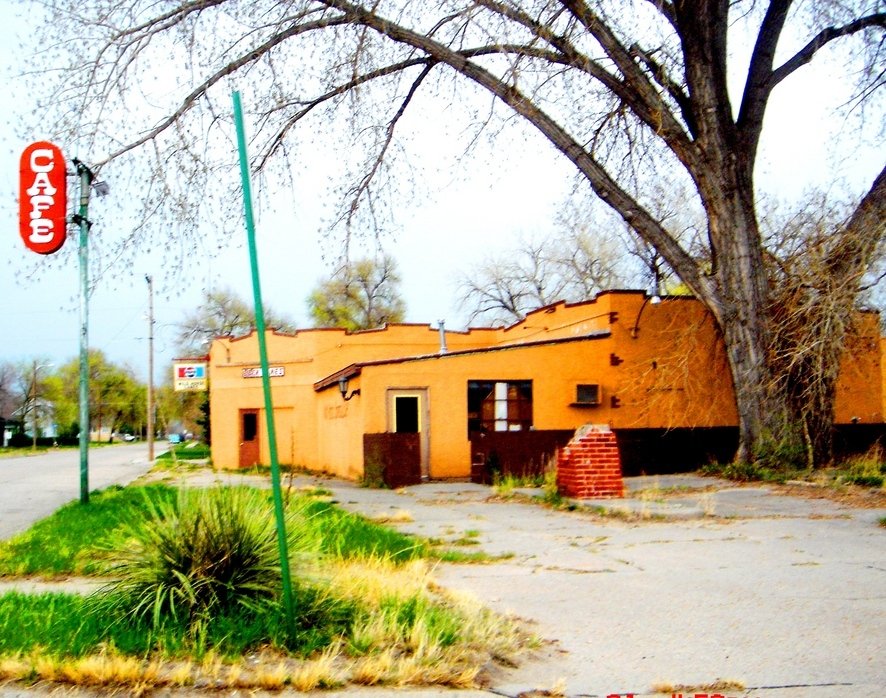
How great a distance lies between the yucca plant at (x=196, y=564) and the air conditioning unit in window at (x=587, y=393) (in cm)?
1640

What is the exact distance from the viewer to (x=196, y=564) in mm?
5969

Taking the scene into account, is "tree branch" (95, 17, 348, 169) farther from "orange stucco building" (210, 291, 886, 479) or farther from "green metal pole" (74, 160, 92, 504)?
"orange stucco building" (210, 291, 886, 479)

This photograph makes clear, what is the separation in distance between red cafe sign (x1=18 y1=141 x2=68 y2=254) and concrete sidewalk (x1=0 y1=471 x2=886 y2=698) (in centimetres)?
747

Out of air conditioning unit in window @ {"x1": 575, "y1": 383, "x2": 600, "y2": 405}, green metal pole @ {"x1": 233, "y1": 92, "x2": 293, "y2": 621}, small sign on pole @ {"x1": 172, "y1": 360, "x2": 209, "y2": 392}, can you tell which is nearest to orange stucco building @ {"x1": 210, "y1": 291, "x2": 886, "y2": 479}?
air conditioning unit in window @ {"x1": 575, "y1": 383, "x2": 600, "y2": 405}

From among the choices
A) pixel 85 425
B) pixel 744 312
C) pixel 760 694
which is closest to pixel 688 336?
pixel 744 312

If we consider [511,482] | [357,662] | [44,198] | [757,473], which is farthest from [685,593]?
[44,198]

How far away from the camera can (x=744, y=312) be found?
1805cm

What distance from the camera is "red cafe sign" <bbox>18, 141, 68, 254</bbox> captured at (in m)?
15.3

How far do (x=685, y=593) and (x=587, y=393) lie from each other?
14.9 m

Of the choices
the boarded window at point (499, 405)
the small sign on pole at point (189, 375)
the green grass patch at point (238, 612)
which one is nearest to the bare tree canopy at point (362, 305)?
the small sign on pole at point (189, 375)

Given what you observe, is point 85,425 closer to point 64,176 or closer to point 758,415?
point 64,176

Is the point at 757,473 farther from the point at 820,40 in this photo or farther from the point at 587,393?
the point at 820,40

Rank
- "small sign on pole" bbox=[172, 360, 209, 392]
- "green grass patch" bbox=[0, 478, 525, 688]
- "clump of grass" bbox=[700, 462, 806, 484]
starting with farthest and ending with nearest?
"small sign on pole" bbox=[172, 360, 209, 392] < "clump of grass" bbox=[700, 462, 806, 484] < "green grass patch" bbox=[0, 478, 525, 688]

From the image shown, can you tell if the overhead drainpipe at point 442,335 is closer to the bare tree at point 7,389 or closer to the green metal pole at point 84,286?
the green metal pole at point 84,286
